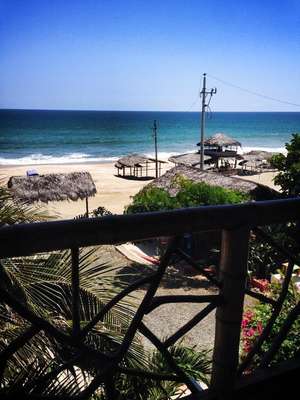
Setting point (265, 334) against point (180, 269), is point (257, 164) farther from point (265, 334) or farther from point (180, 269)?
point (265, 334)

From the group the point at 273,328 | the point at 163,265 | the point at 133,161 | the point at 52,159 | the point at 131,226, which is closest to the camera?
the point at 131,226

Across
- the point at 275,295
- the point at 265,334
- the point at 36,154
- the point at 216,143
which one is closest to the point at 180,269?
the point at 275,295

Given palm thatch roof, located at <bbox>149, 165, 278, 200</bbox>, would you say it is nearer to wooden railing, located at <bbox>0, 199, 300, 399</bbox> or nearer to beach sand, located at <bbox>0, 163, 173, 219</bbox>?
beach sand, located at <bbox>0, 163, 173, 219</bbox>

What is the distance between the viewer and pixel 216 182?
15.6 m

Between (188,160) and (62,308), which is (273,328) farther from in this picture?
(188,160)

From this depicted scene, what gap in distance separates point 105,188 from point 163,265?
26055 mm

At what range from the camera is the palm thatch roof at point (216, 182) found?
Result: 46.4ft

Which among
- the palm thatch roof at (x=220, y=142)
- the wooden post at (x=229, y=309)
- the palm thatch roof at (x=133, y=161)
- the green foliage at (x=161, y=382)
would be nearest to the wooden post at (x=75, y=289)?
the wooden post at (x=229, y=309)

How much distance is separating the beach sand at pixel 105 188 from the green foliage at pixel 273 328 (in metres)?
8.83

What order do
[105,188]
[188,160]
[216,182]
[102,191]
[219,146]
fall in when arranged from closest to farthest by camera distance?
[216,182], [102,191], [105,188], [188,160], [219,146]

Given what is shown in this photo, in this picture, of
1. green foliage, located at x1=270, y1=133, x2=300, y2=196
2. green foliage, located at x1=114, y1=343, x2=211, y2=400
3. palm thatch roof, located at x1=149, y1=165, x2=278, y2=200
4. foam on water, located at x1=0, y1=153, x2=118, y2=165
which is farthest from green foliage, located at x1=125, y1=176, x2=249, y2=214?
foam on water, located at x1=0, y1=153, x2=118, y2=165

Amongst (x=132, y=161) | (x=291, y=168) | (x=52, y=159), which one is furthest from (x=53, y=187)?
(x=52, y=159)

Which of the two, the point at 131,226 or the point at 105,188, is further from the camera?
the point at 105,188

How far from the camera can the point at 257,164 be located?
35500mm
